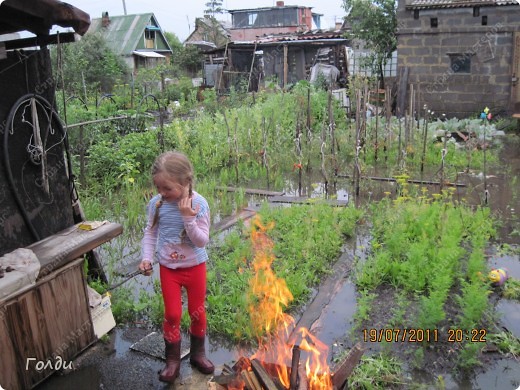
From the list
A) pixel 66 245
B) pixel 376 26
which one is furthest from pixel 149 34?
pixel 66 245

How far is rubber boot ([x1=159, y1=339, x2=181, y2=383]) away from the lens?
3885 mm

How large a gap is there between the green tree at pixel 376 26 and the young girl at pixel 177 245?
18.5 m

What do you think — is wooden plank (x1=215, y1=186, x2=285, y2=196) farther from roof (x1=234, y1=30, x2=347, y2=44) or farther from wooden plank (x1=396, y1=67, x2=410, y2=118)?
roof (x1=234, y1=30, x2=347, y2=44)

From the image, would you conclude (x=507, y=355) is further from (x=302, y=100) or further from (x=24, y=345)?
(x=302, y=100)

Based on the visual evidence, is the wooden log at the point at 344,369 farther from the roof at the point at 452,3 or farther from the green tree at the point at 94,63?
the green tree at the point at 94,63

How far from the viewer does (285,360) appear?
3.68 metres

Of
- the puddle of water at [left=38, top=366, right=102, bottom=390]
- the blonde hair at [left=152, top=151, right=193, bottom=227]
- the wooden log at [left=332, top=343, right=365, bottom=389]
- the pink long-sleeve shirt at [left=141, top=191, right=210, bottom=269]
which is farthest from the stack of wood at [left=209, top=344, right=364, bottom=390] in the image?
the blonde hair at [left=152, top=151, right=193, bottom=227]

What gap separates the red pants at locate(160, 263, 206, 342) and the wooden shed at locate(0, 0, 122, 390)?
0.90 m

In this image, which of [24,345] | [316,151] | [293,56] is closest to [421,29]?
[316,151]

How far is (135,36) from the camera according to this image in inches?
1422

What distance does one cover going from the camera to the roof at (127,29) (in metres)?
35.6

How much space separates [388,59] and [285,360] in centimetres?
1954

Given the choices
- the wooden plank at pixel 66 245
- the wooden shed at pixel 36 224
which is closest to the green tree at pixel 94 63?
the wooden shed at pixel 36 224

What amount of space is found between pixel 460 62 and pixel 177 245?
15596 millimetres
